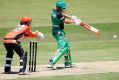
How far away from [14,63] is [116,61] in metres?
3.63

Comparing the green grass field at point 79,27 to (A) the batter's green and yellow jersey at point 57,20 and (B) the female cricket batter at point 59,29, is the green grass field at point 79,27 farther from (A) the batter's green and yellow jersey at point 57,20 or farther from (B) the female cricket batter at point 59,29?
(A) the batter's green and yellow jersey at point 57,20

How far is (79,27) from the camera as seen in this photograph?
34.3 metres

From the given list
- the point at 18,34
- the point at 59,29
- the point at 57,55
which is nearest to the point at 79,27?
the point at 59,29

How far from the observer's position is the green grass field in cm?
→ 2133

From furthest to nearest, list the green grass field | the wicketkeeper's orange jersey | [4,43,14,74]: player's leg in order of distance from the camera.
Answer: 1. the green grass field
2. [4,43,14,74]: player's leg
3. the wicketkeeper's orange jersey

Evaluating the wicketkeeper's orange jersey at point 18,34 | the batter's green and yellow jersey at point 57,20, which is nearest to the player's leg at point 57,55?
the batter's green and yellow jersey at point 57,20

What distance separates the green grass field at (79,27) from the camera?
2133 cm

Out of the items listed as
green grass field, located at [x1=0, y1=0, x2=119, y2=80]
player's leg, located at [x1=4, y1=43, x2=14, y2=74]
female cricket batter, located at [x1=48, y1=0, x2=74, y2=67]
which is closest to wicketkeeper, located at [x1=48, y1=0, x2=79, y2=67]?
female cricket batter, located at [x1=48, y1=0, x2=74, y2=67]

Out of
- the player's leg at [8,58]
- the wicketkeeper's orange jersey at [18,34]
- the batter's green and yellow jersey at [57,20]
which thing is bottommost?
the player's leg at [8,58]

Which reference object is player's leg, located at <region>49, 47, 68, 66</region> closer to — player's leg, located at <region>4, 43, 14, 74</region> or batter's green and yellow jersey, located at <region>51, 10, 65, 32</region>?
batter's green and yellow jersey, located at <region>51, 10, 65, 32</region>

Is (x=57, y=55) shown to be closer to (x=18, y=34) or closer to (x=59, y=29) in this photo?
(x=59, y=29)

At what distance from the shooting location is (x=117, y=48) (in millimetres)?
23922

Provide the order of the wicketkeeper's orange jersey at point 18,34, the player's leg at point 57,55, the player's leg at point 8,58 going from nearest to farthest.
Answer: the wicketkeeper's orange jersey at point 18,34, the player's leg at point 8,58, the player's leg at point 57,55

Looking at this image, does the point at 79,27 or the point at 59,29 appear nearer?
the point at 59,29
